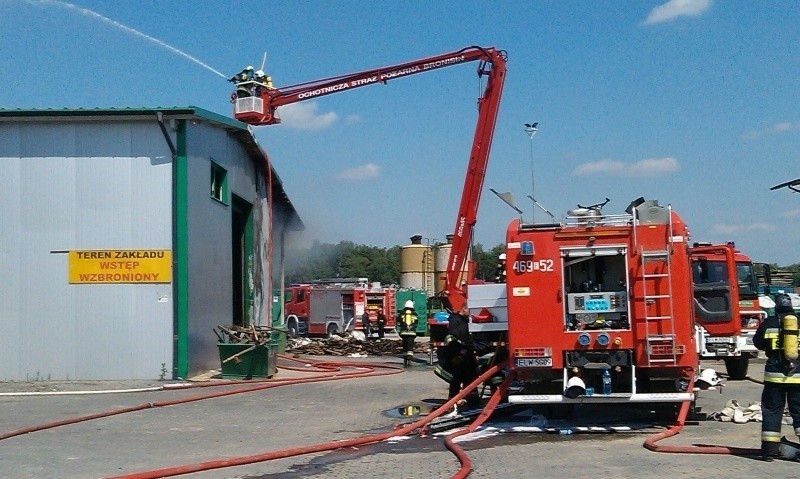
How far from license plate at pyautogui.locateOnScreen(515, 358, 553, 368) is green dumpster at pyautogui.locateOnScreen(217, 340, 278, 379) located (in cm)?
835

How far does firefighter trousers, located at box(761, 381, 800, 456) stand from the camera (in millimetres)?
8414

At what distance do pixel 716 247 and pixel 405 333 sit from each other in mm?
8061

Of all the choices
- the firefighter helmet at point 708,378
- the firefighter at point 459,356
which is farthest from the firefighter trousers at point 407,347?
the firefighter helmet at point 708,378

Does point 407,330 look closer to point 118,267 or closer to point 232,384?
point 232,384

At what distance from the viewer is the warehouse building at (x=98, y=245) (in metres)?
17.4

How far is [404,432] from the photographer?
9.99 metres

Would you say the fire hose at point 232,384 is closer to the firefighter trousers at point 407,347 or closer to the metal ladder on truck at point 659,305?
the firefighter trousers at point 407,347

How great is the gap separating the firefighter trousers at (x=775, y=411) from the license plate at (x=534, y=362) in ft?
8.19

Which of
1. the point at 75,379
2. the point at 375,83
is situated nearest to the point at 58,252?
the point at 75,379

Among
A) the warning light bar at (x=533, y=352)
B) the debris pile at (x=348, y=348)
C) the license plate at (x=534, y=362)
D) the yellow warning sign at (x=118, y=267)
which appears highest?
the yellow warning sign at (x=118, y=267)

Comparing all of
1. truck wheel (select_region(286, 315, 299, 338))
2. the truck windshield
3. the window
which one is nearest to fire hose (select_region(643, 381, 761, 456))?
the truck windshield

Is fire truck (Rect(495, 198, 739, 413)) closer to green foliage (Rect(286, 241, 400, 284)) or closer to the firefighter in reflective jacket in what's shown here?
the firefighter in reflective jacket

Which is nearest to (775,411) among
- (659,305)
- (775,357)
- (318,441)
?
(775,357)

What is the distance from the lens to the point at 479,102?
20.5 m
